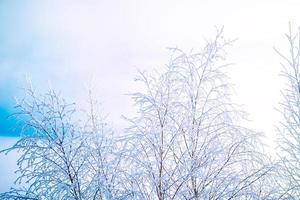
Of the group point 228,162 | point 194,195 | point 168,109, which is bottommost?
point 194,195

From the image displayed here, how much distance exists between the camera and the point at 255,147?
6.00 m

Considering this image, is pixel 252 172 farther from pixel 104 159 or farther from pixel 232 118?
pixel 104 159

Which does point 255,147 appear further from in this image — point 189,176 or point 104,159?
point 104,159

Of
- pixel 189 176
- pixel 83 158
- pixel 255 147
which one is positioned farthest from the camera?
pixel 83 158

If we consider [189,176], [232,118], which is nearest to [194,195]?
[189,176]

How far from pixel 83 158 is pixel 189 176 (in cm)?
238

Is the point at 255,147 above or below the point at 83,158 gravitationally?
below

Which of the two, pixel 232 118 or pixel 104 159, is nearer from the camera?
pixel 232 118

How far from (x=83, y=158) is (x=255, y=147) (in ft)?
11.0

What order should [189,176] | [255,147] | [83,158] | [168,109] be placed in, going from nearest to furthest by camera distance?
[189,176], [255,147], [168,109], [83,158]

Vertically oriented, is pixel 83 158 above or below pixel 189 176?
above

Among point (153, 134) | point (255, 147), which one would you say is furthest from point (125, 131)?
point (255, 147)

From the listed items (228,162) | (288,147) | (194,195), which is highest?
(288,147)

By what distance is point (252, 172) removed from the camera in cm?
585
